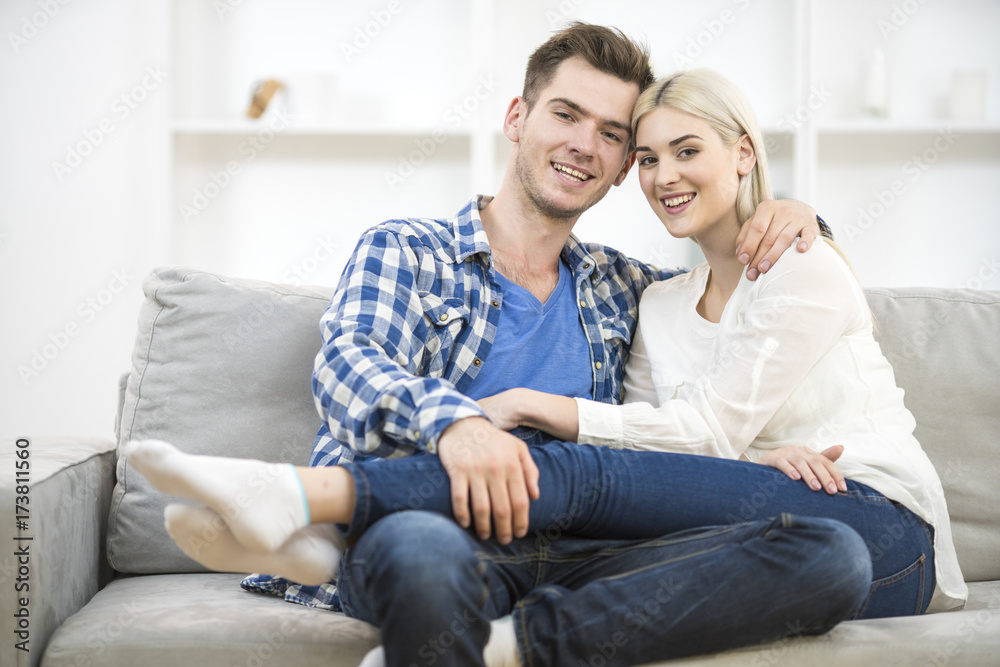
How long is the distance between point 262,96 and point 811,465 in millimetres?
2130

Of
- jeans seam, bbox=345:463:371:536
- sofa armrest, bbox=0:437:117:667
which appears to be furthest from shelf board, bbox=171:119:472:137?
jeans seam, bbox=345:463:371:536

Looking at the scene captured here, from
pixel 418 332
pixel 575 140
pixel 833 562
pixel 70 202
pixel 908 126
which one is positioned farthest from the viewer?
pixel 70 202

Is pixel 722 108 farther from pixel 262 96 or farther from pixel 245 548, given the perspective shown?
pixel 262 96

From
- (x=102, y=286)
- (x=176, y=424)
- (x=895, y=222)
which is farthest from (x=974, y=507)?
(x=102, y=286)

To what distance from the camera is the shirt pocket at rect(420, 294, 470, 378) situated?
4.50ft

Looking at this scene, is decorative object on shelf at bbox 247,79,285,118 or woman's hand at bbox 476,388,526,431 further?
decorative object on shelf at bbox 247,79,285,118

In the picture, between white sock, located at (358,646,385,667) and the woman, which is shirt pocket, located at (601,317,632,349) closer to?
the woman

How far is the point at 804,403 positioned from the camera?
4.24ft

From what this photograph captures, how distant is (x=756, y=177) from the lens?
1510 millimetres

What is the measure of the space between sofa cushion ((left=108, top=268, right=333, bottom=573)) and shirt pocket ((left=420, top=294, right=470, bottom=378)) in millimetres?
233

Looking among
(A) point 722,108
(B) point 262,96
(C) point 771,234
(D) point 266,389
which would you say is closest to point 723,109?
(A) point 722,108

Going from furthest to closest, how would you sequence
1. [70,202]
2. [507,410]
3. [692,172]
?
[70,202] < [692,172] < [507,410]

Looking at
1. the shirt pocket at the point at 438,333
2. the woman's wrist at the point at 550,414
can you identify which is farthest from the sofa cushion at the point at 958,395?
the shirt pocket at the point at 438,333

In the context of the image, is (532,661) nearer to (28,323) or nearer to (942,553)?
(942,553)
